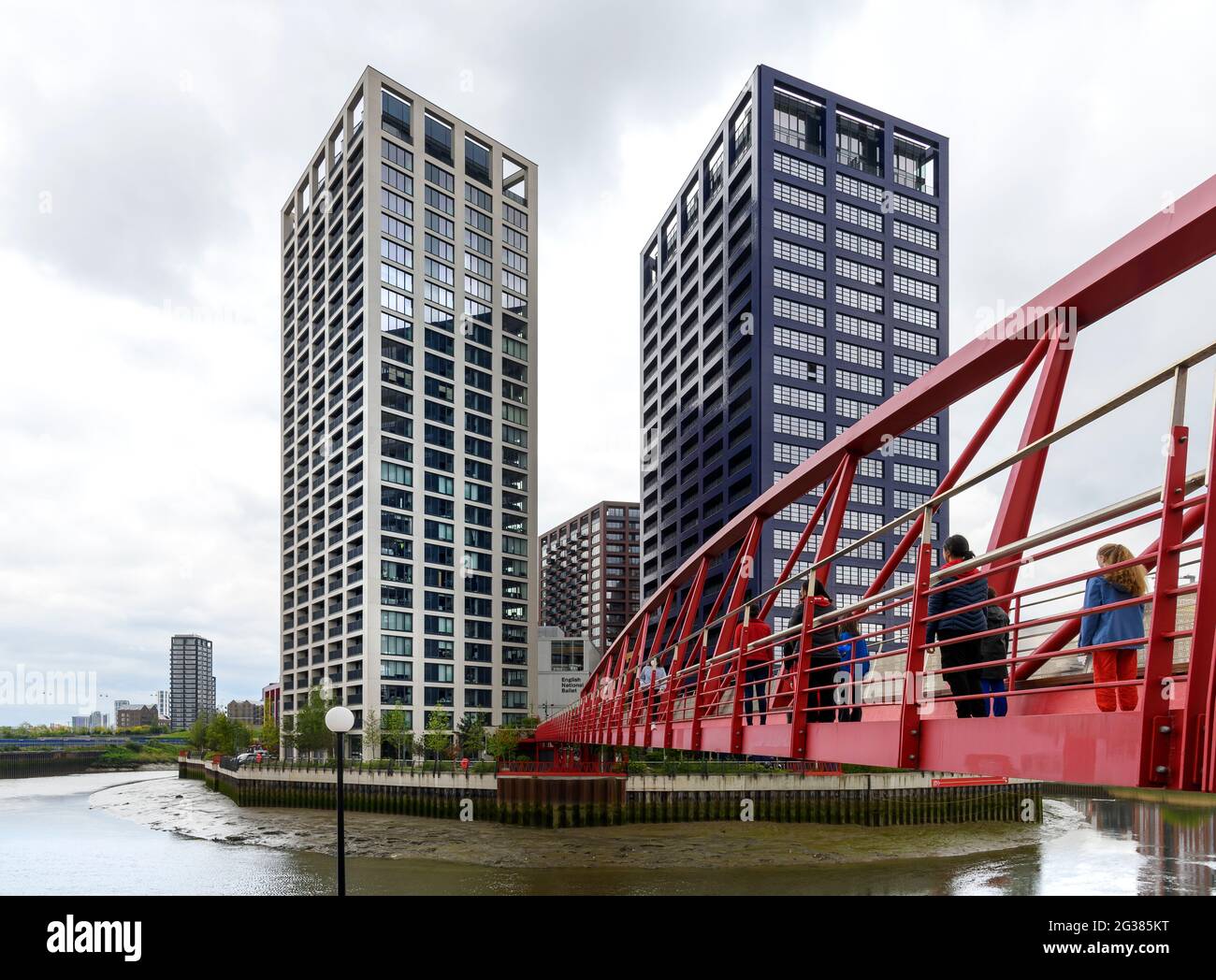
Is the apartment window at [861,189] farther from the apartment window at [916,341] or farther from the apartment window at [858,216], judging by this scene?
the apartment window at [916,341]

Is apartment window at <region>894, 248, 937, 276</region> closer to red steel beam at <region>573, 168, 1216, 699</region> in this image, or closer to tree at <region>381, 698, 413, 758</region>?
tree at <region>381, 698, 413, 758</region>

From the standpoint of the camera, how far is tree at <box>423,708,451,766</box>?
74625 mm

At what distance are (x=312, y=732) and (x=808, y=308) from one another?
51.3 m

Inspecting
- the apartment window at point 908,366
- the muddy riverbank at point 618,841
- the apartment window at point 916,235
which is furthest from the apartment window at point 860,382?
the muddy riverbank at point 618,841

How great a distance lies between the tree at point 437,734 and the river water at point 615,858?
64.7ft

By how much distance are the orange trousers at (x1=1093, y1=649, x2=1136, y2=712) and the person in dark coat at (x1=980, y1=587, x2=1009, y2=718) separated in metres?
1.14

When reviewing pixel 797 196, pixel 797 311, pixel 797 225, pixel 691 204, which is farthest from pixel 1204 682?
pixel 691 204

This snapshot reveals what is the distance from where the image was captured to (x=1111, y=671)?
14.7 ft

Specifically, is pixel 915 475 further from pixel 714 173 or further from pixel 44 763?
pixel 44 763

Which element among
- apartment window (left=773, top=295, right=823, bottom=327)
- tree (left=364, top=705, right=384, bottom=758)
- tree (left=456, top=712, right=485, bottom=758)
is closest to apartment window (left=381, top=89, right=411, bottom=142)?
apartment window (left=773, top=295, right=823, bottom=327)
